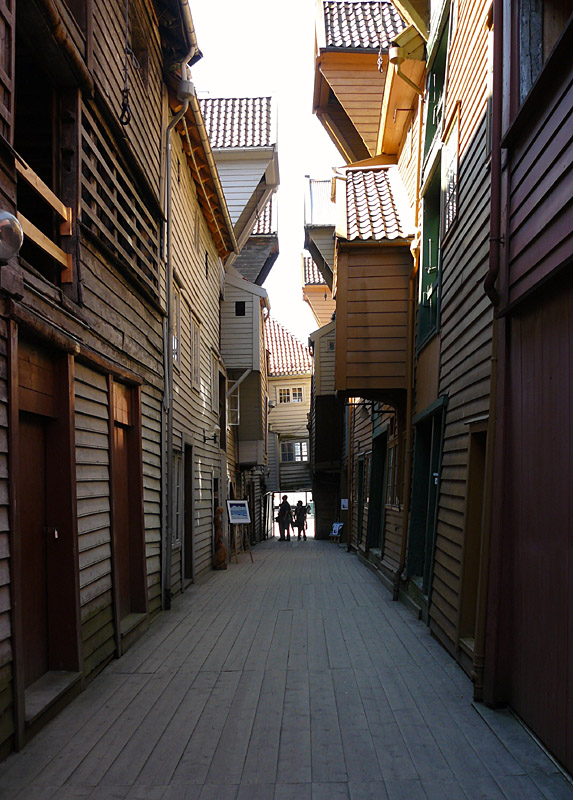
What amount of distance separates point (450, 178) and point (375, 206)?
3.73m

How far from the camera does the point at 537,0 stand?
5.21 meters

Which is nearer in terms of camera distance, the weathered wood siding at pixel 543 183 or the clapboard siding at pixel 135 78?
the weathered wood siding at pixel 543 183

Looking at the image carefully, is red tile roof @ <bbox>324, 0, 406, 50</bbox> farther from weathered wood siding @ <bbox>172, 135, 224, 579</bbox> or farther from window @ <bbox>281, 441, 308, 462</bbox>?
window @ <bbox>281, 441, 308, 462</bbox>

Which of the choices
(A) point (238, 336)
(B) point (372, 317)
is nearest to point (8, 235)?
(B) point (372, 317)

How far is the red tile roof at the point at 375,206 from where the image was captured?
11.3 meters

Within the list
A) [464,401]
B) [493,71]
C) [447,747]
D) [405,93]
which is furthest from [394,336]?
[447,747]

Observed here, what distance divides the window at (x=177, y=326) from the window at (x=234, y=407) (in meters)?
7.42

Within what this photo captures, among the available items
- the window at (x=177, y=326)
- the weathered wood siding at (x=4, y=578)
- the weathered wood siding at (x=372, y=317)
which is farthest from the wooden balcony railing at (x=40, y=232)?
the weathered wood siding at (x=372, y=317)

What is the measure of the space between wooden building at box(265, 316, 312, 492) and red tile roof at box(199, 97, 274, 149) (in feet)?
61.4

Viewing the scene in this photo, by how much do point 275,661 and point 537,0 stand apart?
5.50 meters

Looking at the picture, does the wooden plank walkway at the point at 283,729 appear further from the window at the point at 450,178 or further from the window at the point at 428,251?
the window at the point at 450,178

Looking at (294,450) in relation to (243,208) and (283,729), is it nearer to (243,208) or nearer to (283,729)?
(243,208)

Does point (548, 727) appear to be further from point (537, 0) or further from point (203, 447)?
point (203, 447)

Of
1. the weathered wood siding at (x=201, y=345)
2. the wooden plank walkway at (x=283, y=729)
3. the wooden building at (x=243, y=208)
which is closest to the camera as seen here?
the wooden plank walkway at (x=283, y=729)
